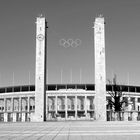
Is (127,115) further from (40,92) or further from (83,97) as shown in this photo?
(40,92)

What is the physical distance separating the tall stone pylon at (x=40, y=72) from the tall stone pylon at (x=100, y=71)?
12.3m

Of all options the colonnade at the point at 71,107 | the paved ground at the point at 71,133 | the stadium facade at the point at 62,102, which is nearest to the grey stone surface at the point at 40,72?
the stadium facade at the point at 62,102

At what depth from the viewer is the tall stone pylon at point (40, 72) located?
70.9 metres

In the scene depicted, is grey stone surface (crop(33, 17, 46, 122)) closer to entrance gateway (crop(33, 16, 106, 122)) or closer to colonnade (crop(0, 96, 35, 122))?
entrance gateway (crop(33, 16, 106, 122))

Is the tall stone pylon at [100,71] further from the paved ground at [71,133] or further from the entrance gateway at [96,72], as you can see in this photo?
the paved ground at [71,133]

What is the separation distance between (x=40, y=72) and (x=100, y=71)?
46.0ft

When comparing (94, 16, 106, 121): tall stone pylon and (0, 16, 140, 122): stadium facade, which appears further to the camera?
(0, 16, 140, 122): stadium facade

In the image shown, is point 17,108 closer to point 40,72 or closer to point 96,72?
point 40,72

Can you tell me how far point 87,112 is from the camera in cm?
11431

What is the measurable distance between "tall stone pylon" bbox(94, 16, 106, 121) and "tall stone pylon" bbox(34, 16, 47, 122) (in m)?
12.3

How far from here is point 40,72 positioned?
71938 mm

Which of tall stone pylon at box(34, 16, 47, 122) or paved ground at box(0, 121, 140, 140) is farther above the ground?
tall stone pylon at box(34, 16, 47, 122)

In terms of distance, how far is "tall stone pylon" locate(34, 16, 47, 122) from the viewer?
7088 centimetres

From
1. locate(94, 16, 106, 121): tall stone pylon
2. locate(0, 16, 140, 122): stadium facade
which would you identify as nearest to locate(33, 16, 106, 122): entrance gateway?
locate(94, 16, 106, 121): tall stone pylon
